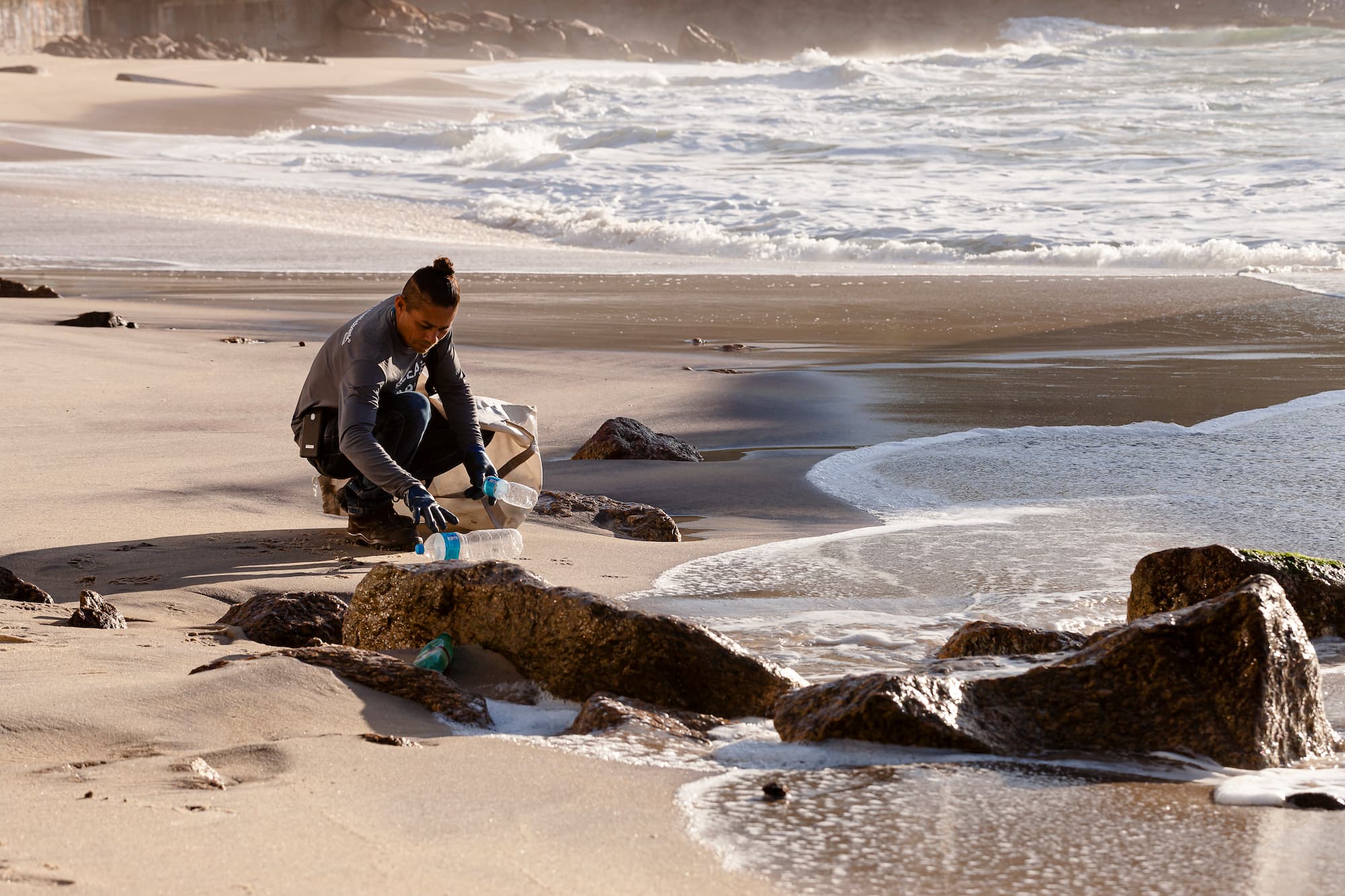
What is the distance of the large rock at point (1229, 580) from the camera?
3602 mm

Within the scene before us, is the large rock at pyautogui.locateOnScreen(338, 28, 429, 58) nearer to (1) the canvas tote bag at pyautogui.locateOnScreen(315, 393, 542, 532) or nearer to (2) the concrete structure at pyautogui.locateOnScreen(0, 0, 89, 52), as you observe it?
(2) the concrete structure at pyautogui.locateOnScreen(0, 0, 89, 52)

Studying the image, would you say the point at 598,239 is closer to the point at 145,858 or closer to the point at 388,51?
the point at 145,858

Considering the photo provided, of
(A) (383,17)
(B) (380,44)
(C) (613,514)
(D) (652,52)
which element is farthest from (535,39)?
(C) (613,514)

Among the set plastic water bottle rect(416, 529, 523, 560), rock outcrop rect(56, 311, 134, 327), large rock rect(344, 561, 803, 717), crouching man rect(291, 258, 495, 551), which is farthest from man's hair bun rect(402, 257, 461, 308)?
rock outcrop rect(56, 311, 134, 327)

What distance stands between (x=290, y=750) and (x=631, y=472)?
3.47 metres

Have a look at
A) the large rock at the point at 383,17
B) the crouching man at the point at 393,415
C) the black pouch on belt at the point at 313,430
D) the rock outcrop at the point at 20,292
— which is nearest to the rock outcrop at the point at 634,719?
the crouching man at the point at 393,415

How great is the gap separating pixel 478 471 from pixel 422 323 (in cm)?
56

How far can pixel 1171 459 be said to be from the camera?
6055 millimetres

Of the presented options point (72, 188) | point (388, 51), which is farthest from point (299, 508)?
point (388, 51)

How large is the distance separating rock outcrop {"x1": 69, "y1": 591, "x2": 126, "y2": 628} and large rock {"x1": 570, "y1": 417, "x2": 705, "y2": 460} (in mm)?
2899

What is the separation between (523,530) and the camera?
16.0ft

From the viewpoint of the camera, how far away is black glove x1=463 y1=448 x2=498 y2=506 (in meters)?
4.39

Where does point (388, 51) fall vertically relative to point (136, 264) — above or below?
above

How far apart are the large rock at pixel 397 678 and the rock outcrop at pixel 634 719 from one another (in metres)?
0.21
